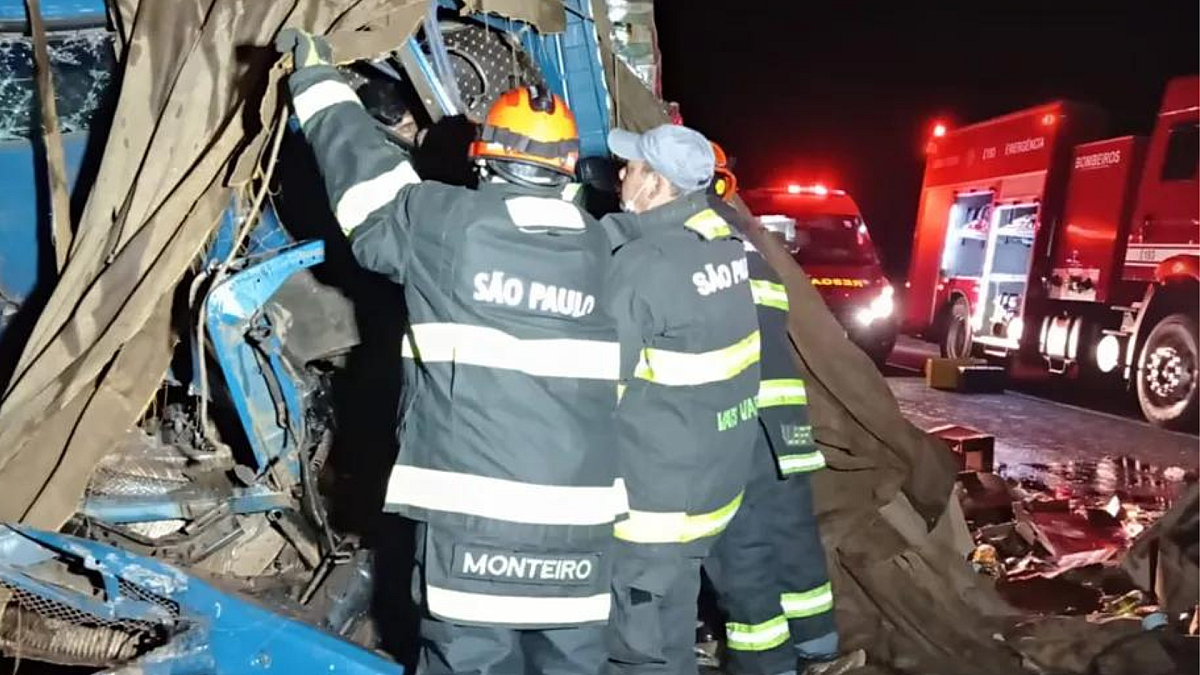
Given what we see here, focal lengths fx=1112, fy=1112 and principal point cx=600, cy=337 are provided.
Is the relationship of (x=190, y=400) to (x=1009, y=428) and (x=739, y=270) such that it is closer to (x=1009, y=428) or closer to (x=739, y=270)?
(x=739, y=270)

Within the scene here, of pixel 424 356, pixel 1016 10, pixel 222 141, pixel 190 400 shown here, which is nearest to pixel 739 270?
pixel 424 356

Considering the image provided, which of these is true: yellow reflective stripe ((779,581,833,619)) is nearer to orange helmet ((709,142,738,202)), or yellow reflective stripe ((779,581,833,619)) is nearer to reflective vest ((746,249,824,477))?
reflective vest ((746,249,824,477))

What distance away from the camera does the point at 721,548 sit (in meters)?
3.87

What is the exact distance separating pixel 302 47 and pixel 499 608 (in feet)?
4.98

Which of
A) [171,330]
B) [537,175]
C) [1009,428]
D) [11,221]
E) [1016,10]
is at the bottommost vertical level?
[1009,428]

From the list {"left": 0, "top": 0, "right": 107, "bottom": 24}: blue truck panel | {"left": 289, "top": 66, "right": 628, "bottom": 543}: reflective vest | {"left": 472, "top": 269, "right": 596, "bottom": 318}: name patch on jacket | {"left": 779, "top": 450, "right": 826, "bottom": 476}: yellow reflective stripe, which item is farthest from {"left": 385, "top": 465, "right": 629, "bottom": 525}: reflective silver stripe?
{"left": 0, "top": 0, "right": 107, "bottom": 24}: blue truck panel

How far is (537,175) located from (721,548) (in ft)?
5.51

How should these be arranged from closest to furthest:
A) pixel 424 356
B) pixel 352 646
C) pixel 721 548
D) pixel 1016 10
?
pixel 424 356
pixel 352 646
pixel 721 548
pixel 1016 10

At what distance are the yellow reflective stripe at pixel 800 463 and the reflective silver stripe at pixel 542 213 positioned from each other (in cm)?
142

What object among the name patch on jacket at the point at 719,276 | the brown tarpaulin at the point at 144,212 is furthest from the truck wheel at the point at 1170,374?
the brown tarpaulin at the point at 144,212

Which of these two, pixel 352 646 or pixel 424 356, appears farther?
pixel 352 646

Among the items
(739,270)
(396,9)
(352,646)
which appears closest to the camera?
(352,646)

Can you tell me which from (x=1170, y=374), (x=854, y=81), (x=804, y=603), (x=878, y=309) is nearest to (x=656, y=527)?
(x=804, y=603)

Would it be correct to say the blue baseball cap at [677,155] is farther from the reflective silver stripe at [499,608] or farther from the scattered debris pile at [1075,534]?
the scattered debris pile at [1075,534]
